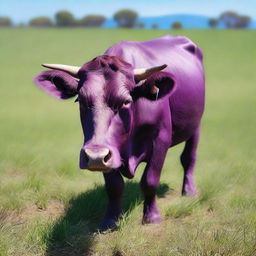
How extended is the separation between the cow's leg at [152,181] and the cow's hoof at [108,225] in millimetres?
335

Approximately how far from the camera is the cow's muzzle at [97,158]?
311 cm

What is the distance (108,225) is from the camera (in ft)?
14.2

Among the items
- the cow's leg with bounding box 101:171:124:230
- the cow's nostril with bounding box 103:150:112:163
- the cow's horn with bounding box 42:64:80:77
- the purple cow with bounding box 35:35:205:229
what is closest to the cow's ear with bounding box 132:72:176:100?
the purple cow with bounding box 35:35:205:229

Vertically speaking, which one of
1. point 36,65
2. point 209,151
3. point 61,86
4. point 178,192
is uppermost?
point 61,86

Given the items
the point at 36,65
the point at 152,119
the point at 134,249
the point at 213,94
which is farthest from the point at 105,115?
the point at 36,65

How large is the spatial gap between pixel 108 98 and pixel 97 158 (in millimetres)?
537

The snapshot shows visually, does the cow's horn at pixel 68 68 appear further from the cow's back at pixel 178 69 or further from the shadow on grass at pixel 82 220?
the shadow on grass at pixel 82 220

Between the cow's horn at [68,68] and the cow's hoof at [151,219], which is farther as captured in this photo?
the cow's hoof at [151,219]

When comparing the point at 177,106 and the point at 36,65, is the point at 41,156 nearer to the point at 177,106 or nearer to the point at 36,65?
the point at 177,106

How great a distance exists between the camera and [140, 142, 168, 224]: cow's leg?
4.31 meters

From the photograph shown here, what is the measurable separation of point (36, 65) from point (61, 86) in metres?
16.3

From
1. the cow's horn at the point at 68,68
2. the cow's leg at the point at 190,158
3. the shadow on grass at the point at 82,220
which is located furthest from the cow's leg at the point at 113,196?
the cow's leg at the point at 190,158

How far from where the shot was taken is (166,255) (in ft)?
11.6

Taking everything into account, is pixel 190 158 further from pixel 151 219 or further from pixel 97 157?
pixel 97 157
